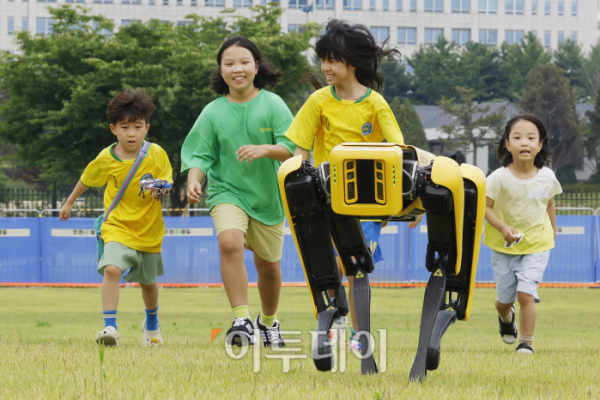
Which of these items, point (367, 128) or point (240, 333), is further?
point (367, 128)

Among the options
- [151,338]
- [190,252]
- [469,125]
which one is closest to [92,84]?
[190,252]

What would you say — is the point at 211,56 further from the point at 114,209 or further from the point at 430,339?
the point at 430,339

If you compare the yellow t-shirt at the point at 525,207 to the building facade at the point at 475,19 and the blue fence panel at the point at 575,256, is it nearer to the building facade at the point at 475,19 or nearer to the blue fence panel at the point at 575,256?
the blue fence panel at the point at 575,256

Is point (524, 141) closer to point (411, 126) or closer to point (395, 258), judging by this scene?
point (395, 258)

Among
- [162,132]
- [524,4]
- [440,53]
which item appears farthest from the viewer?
[524,4]

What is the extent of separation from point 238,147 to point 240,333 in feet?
4.83

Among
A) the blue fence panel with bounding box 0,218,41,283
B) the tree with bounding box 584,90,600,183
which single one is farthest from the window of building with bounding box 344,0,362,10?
the blue fence panel with bounding box 0,218,41,283

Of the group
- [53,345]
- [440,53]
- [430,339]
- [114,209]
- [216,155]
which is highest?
[440,53]

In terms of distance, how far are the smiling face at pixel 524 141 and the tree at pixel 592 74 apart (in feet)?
240

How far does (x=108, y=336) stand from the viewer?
5.30m

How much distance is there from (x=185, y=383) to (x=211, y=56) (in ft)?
72.3

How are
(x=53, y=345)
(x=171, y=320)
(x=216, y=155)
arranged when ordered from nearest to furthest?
(x=53, y=345)
(x=216, y=155)
(x=171, y=320)

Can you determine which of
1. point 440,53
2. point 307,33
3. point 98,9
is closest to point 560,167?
point 440,53

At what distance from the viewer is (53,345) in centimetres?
511
